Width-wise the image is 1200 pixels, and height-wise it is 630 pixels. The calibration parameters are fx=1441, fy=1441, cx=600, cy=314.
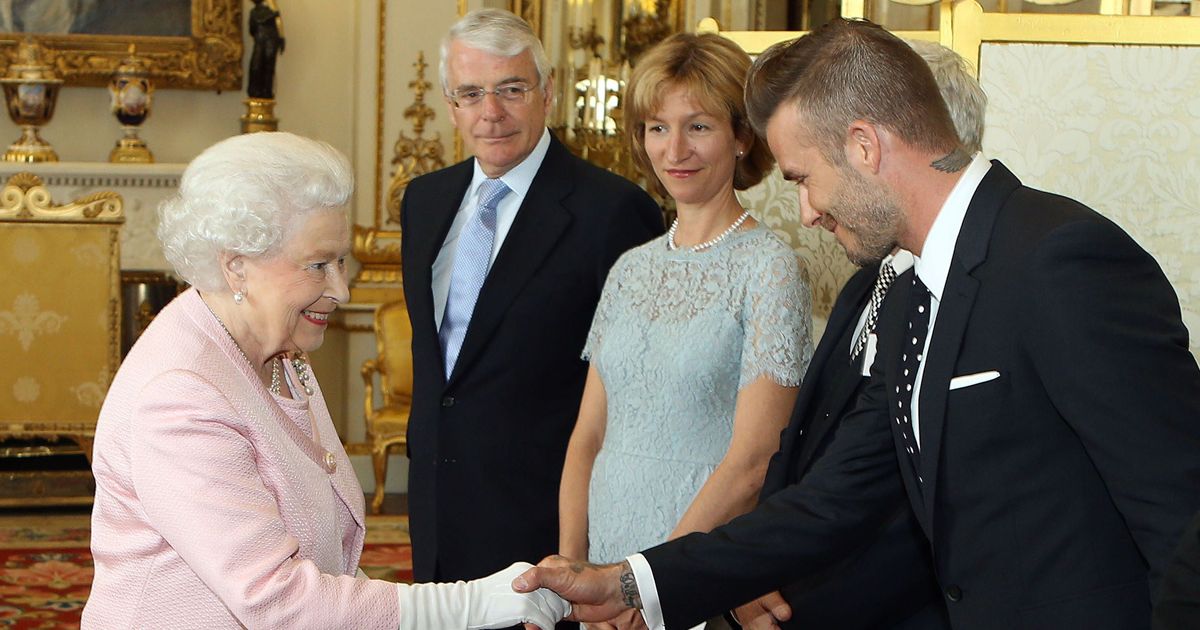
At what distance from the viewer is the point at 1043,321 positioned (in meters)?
1.71

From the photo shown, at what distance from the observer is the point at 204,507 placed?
6.07ft

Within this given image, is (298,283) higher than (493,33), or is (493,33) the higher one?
(493,33)

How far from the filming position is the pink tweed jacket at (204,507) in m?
1.86

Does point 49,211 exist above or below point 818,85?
below

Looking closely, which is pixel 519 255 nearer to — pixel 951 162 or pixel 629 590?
pixel 629 590

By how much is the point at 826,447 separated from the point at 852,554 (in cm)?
18

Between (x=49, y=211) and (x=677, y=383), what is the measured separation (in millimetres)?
4788

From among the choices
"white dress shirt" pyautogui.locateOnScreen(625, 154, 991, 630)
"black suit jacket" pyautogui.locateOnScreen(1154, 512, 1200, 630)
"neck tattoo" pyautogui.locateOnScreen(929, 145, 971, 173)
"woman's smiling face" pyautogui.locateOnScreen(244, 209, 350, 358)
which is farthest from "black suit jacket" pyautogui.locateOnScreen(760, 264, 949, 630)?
"black suit jacket" pyautogui.locateOnScreen(1154, 512, 1200, 630)

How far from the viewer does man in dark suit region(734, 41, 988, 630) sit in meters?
2.24

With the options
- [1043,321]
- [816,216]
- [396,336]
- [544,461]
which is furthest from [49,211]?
[1043,321]

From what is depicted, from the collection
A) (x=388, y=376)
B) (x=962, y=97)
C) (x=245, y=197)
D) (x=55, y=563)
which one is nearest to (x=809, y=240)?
(x=962, y=97)

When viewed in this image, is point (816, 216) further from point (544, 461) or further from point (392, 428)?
point (392, 428)

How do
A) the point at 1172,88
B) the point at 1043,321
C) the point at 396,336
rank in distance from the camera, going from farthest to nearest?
the point at 396,336 < the point at 1172,88 < the point at 1043,321

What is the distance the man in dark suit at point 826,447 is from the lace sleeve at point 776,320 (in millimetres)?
116
